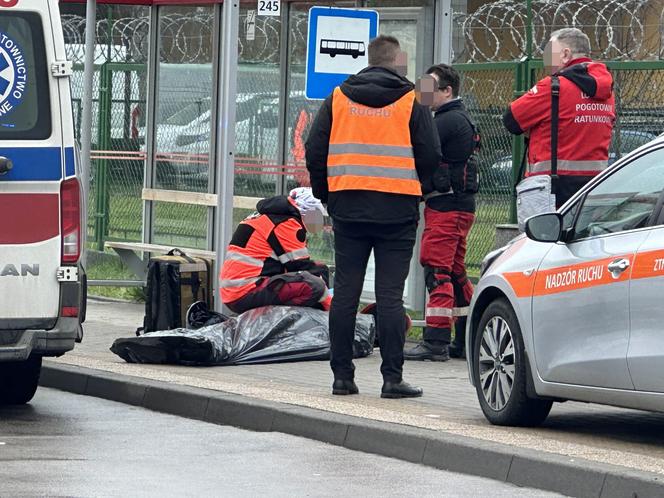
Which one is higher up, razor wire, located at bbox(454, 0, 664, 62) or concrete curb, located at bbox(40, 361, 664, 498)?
razor wire, located at bbox(454, 0, 664, 62)

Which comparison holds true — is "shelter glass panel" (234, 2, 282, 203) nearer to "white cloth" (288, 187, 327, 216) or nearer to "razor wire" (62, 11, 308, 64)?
"razor wire" (62, 11, 308, 64)

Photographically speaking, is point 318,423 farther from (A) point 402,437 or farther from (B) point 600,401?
(B) point 600,401

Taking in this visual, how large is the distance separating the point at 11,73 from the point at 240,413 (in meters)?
2.19

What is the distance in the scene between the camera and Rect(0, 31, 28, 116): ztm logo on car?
9.26 meters

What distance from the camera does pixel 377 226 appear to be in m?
9.46

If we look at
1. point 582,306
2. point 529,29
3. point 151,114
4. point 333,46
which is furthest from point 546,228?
point 151,114

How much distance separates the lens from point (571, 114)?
1045cm

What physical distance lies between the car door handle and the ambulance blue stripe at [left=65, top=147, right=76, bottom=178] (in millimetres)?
3096

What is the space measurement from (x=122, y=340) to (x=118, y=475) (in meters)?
3.92

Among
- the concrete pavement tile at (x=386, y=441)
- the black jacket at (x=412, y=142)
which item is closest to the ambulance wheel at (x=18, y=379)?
the black jacket at (x=412, y=142)

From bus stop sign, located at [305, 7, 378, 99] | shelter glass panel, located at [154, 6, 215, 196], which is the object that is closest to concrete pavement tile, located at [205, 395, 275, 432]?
bus stop sign, located at [305, 7, 378, 99]

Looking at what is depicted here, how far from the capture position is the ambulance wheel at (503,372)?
8359 millimetres

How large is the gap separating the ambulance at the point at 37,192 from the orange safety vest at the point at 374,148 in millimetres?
1446

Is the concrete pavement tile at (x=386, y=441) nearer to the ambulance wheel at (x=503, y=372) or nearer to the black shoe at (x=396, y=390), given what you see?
the ambulance wheel at (x=503, y=372)
